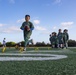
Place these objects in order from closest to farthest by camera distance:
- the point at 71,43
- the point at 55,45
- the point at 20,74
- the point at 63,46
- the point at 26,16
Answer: the point at 20,74 < the point at 26,16 < the point at 63,46 < the point at 55,45 < the point at 71,43

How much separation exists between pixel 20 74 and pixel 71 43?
1620 inches

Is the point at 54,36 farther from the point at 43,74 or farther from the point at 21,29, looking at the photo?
the point at 43,74

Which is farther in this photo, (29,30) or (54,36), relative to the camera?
(54,36)

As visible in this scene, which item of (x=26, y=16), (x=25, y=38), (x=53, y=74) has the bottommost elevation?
(x=53, y=74)

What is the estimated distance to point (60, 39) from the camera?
2567cm

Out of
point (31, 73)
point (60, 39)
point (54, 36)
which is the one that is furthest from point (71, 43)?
point (31, 73)

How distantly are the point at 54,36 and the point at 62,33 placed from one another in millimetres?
4515

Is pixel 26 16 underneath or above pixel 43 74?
above

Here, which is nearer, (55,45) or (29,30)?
(29,30)

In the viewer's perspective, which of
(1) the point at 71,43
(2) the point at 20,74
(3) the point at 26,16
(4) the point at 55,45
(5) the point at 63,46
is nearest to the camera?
(2) the point at 20,74

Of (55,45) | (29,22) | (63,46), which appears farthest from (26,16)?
(55,45)

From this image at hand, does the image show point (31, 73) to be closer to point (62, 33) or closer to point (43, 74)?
point (43, 74)

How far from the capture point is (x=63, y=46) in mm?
24594

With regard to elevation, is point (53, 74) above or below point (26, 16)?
below
